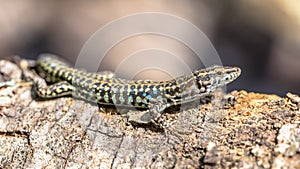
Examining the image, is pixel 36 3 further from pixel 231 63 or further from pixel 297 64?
pixel 297 64

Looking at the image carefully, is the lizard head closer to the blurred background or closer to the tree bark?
the tree bark

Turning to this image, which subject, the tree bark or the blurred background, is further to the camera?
the blurred background

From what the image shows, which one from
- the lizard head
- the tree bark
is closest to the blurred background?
the lizard head

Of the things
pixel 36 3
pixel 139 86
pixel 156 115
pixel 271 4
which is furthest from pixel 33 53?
pixel 271 4

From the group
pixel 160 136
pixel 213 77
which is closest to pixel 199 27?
pixel 213 77

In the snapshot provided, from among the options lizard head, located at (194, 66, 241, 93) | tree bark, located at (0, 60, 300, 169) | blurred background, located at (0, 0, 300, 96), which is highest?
blurred background, located at (0, 0, 300, 96)

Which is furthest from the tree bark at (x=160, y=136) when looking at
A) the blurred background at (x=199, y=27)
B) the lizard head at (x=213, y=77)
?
the blurred background at (x=199, y=27)

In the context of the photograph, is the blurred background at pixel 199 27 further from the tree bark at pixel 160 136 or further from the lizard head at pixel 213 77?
the tree bark at pixel 160 136
